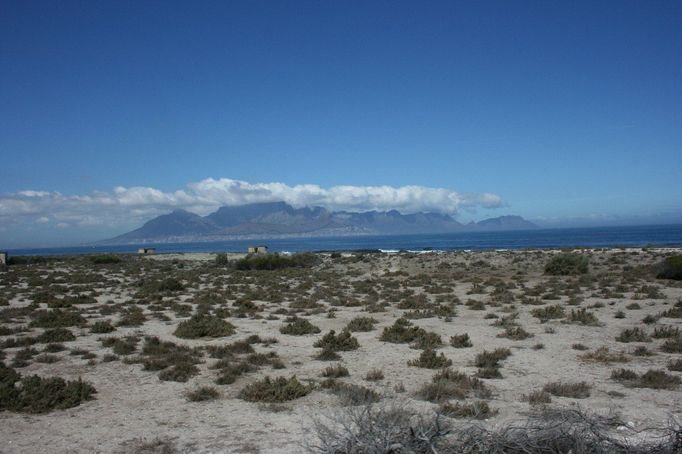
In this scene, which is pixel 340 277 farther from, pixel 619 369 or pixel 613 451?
pixel 613 451

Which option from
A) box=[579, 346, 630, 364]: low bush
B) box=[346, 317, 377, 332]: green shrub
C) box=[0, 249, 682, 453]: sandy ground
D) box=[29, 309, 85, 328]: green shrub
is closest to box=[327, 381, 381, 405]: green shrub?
box=[0, 249, 682, 453]: sandy ground

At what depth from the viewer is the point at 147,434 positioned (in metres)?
7.93

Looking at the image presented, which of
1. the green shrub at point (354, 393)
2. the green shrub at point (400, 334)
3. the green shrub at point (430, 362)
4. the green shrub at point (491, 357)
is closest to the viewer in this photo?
the green shrub at point (354, 393)

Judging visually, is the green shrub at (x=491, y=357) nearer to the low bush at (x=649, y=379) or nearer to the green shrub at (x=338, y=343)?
the low bush at (x=649, y=379)

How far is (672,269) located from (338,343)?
2449cm

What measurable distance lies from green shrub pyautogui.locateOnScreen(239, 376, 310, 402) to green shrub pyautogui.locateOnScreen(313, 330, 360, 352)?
371 cm

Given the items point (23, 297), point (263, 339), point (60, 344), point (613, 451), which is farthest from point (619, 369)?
point (23, 297)

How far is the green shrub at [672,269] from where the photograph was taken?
2905 centimetres

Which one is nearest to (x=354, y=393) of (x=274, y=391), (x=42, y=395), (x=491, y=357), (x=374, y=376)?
(x=274, y=391)

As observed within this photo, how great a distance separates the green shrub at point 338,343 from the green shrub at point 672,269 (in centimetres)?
2354

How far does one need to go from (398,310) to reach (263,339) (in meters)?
7.90

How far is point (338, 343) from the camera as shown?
1406 cm

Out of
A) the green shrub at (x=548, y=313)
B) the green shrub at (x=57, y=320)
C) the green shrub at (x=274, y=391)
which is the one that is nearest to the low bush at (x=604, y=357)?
the green shrub at (x=548, y=313)

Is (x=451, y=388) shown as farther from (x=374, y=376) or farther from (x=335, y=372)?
(x=335, y=372)
